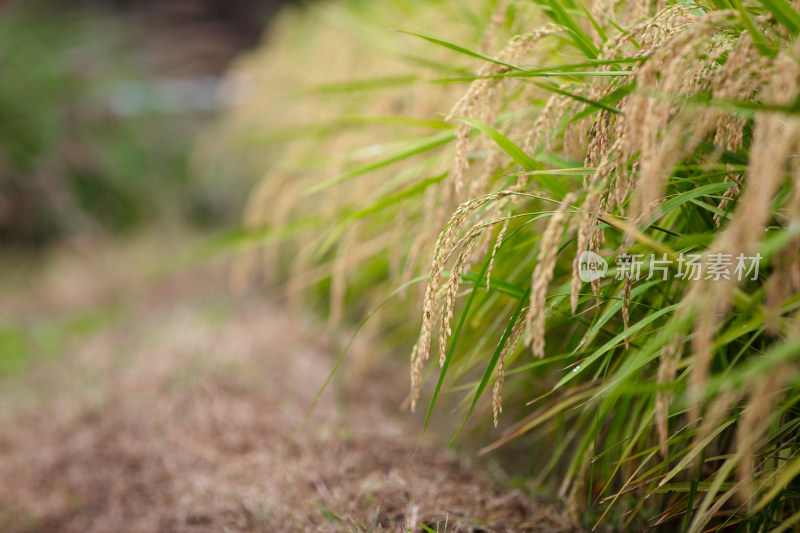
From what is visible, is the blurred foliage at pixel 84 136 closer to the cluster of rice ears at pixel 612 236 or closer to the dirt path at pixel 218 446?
the dirt path at pixel 218 446

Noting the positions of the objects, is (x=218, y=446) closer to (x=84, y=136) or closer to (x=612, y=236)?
(x=612, y=236)

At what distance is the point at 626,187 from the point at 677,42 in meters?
0.20

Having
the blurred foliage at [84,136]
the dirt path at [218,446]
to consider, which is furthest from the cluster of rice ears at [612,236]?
the blurred foliage at [84,136]

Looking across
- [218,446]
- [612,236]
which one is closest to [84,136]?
[218,446]

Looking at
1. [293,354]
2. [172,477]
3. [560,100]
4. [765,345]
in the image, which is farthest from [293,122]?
[765,345]

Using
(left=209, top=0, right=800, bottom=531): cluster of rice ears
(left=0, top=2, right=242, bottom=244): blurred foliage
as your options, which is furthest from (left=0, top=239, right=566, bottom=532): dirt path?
(left=0, top=2, right=242, bottom=244): blurred foliage

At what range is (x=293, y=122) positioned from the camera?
10.0 feet

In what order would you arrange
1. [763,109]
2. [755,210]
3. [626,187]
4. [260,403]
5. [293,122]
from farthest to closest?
[293,122] < [260,403] < [626,187] < [763,109] < [755,210]

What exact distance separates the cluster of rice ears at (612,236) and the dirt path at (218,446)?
0.20 metres

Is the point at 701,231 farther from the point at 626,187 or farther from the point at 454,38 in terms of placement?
the point at 454,38

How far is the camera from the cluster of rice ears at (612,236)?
2.23 feet

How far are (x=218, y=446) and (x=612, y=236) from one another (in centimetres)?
123

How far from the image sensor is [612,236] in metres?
1.03

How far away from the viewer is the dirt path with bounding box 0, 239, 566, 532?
4.03 ft
